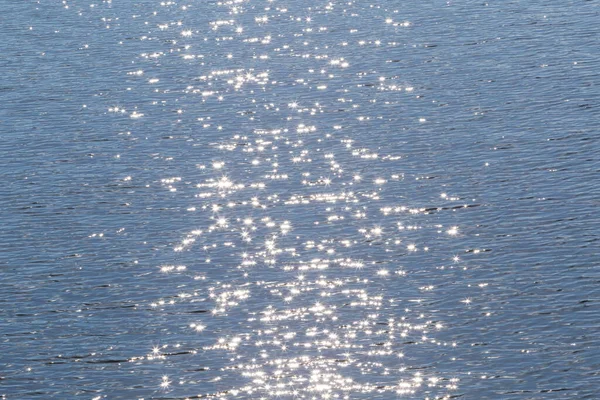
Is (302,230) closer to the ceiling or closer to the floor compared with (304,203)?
closer to the floor

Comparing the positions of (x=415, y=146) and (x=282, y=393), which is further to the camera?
(x=415, y=146)

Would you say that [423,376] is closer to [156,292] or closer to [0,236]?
[156,292]

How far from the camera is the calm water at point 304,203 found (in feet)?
158

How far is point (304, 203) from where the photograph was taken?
61.1 metres

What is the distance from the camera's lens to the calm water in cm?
4812

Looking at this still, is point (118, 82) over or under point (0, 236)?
over

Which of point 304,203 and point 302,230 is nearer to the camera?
point 302,230

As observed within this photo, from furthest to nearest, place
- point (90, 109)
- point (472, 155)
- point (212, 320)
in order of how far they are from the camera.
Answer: point (90, 109) → point (472, 155) → point (212, 320)

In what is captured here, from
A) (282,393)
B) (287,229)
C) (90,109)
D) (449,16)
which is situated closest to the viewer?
(282,393)

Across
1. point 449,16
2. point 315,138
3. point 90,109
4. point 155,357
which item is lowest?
point 155,357

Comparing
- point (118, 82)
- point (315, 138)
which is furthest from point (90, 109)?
point (315, 138)

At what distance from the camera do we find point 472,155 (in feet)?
213

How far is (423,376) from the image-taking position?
46.6 meters

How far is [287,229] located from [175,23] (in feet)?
113
